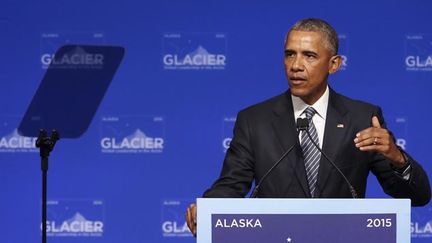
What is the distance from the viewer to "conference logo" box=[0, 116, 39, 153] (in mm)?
4512

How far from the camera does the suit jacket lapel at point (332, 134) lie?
9.02ft

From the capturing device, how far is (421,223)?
4.58m

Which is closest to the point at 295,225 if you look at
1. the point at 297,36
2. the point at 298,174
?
the point at 298,174

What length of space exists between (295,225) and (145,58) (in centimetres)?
253

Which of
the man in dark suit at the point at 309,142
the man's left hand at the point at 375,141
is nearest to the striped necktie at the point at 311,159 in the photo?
the man in dark suit at the point at 309,142

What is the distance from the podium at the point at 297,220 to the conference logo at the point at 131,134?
2.38m

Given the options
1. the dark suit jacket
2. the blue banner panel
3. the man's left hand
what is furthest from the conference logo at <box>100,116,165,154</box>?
the blue banner panel

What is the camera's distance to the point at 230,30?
14.9 ft

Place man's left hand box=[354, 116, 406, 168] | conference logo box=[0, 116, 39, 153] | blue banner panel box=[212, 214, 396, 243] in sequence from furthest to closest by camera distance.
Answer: conference logo box=[0, 116, 39, 153] → man's left hand box=[354, 116, 406, 168] → blue banner panel box=[212, 214, 396, 243]

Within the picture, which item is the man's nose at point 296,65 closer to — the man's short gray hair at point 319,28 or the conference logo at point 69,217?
the man's short gray hair at point 319,28

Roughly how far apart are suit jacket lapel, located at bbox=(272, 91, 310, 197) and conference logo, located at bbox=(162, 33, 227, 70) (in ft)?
5.30

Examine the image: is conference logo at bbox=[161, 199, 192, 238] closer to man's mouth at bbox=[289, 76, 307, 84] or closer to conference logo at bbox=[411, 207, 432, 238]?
conference logo at bbox=[411, 207, 432, 238]

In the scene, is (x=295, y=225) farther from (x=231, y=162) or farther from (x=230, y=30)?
(x=230, y=30)

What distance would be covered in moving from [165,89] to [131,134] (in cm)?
32
